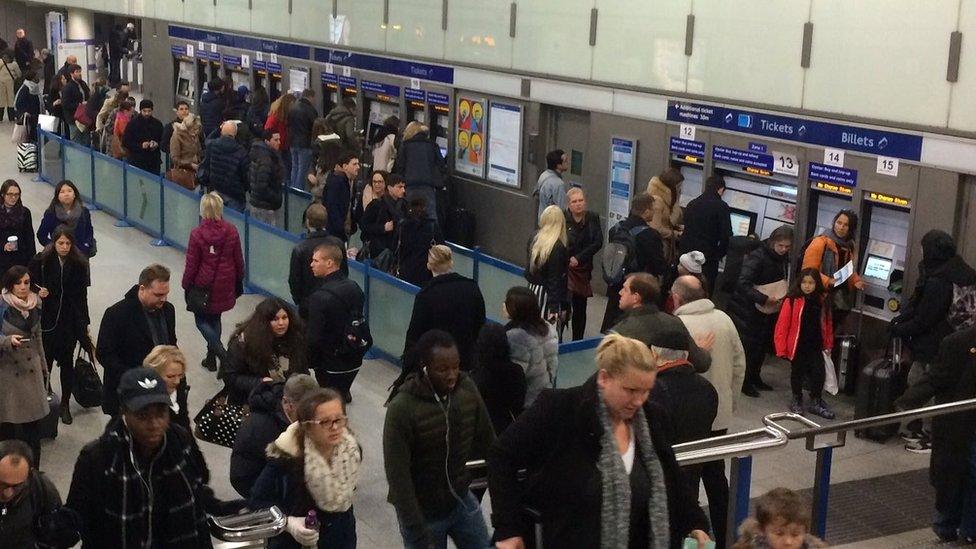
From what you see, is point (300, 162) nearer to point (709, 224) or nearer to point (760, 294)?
point (709, 224)

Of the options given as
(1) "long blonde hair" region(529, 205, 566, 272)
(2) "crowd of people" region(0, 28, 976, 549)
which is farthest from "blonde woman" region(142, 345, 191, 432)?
(1) "long blonde hair" region(529, 205, 566, 272)

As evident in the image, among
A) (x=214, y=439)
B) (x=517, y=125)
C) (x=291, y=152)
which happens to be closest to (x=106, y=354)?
(x=214, y=439)

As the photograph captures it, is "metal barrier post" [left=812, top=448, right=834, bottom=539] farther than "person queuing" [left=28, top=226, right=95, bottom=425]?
No

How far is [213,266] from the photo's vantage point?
10859 mm

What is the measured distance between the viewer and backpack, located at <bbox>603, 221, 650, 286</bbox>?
11008 millimetres

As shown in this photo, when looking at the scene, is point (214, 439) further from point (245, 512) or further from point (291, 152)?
point (291, 152)

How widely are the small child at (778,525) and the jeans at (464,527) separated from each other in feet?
5.04

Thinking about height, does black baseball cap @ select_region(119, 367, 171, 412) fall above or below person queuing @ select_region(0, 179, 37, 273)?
above

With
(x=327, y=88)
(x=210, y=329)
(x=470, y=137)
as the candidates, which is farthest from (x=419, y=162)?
(x=210, y=329)

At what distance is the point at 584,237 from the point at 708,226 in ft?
4.07

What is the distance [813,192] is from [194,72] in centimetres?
1571

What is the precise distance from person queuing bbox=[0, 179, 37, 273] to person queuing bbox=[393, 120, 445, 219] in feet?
16.9

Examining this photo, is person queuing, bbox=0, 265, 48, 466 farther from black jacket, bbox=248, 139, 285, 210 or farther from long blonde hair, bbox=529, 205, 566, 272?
black jacket, bbox=248, 139, 285, 210

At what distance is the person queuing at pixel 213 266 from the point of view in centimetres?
1083
